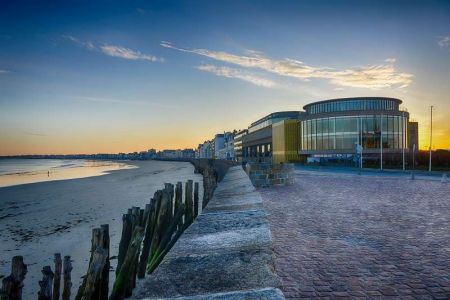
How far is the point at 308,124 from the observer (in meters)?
65.2

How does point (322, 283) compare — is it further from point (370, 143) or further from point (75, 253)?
point (370, 143)

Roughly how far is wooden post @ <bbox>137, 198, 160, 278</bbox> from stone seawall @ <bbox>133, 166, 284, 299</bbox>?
4.47m

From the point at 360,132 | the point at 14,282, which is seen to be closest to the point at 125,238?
the point at 14,282

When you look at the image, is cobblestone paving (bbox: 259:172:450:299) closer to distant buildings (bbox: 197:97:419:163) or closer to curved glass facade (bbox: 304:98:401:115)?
distant buildings (bbox: 197:97:419:163)

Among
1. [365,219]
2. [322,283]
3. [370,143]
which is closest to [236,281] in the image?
[322,283]

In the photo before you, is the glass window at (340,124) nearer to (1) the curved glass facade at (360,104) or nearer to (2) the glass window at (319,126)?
(1) the curved glass facade at (360,104)

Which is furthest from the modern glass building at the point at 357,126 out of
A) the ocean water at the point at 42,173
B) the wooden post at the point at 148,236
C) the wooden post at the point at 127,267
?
the wooden post at the point at 127,267

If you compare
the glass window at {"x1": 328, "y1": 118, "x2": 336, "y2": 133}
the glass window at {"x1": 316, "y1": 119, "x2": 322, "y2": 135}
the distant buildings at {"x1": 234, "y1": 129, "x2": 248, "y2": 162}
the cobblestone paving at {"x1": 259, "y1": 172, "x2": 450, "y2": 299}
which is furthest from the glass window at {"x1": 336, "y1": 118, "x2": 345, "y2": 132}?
the distant buildings at {"x1": 234, "y1": 129, "x2": 248, "y2": 162}

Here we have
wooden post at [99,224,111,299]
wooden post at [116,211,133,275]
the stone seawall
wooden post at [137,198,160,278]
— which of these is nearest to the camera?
the stone seawall

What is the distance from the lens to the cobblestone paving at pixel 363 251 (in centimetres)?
395

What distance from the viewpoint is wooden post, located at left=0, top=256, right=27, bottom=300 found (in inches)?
175

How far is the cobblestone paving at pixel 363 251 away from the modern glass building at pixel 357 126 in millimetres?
52749

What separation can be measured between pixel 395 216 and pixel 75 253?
10.9 metres

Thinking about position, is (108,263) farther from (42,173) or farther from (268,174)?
(42,173)
